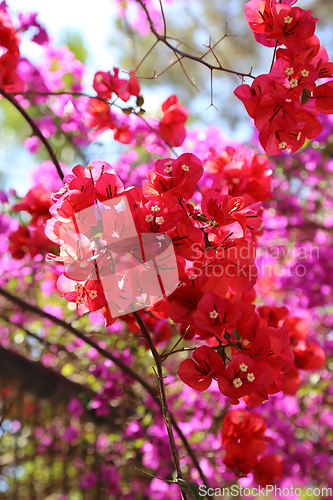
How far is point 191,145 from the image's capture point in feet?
4.76

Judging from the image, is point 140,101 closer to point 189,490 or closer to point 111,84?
point 111,84

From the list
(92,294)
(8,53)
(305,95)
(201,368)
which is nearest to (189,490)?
(201,368)

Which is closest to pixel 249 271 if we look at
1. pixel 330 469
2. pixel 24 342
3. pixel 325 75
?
pixel 325 75

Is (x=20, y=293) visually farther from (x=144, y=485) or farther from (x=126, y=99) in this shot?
(x=126, y=99)

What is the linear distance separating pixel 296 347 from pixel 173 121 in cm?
58

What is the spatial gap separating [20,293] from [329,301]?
4.35 feet

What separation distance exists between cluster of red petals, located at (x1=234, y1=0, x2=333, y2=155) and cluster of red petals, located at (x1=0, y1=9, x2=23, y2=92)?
61 centimetres

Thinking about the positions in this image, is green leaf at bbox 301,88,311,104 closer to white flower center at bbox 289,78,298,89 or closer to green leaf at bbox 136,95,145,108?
white flower center at bbox 289,78,298,89

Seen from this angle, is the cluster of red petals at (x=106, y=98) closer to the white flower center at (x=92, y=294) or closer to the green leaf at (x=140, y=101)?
the green leaf at (x=140, y=101)

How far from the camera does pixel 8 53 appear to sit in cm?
89

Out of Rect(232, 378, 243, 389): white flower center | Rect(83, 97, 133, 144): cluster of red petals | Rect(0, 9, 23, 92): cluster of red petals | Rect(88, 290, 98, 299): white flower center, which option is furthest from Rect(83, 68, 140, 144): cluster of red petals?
Rect(232, 378, 243, 389): white flower center

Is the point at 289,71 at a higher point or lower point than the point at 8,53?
lower

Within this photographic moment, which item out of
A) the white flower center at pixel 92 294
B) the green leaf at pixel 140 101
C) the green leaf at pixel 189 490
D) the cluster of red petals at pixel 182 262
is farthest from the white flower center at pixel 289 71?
A: the green leaf at pixel 189 490

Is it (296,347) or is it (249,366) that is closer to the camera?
→ (249,366)
